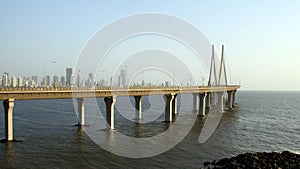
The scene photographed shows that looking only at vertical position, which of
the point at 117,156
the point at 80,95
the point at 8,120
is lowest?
the point at 117,156

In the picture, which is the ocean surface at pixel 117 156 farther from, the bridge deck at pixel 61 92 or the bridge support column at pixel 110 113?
the bridge deck at pixel 61 92

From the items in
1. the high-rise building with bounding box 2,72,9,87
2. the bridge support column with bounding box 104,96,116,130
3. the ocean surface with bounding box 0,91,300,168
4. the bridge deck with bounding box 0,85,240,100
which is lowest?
the ocean surface with bounding box 0,91,300,168

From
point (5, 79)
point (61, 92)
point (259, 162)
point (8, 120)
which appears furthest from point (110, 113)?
point (259, 162)

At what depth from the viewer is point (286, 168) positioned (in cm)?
2944

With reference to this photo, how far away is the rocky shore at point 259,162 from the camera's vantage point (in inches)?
1173

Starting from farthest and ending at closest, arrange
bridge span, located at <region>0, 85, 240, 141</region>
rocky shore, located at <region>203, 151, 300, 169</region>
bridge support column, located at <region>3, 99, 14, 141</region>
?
bridge span, located at <region>0, 85, 240, 141</region>
bridge support column, located at <region>3, 99, 14, 141</region>
rocky shore, located at <region>203, 151, 300, 169</region>

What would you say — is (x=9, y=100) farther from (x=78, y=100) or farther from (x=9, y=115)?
(x=78, y=100)

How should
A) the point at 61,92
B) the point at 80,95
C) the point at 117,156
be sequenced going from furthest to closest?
1. the point at 80,95
2. the point at 61,92
3. the point at 117,156

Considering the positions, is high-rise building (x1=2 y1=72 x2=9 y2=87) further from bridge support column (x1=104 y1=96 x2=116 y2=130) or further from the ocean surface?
bridge support column (x1=104 y1=96 x2=116 y2=130)

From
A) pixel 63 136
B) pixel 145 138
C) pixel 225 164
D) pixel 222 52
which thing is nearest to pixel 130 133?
pixel 145 138

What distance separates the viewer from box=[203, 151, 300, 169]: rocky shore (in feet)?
97.7

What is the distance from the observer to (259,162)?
31000mm

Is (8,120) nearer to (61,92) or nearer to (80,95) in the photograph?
(61,92)

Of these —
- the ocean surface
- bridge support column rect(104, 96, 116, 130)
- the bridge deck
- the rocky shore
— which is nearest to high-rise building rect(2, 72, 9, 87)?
the ocean surface
